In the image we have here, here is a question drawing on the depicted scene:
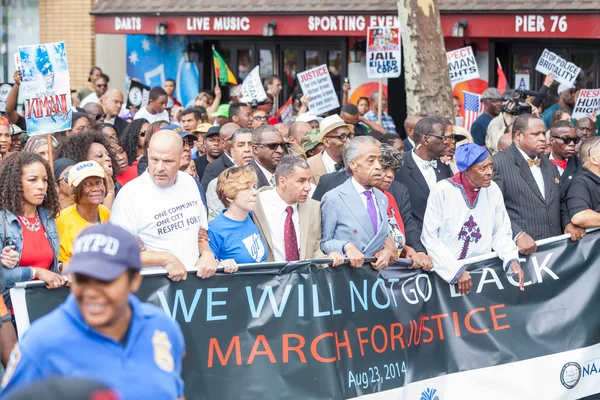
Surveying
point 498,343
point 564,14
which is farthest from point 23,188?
point 564,14

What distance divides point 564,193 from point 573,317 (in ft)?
3.50

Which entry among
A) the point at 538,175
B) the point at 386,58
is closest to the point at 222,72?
the point at 386,58

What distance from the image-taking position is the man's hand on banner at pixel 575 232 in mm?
7555

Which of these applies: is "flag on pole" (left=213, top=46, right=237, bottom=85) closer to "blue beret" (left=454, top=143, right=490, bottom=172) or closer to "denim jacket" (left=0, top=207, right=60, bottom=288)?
"blue beret" (left=454, top=143, right=490, bottom=172)

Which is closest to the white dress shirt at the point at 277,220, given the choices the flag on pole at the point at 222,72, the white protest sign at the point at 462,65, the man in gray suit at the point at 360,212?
the man in gray suit at the point at 360,212

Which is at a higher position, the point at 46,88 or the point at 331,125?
the point at 46,88

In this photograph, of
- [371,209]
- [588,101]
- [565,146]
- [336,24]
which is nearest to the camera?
[371,209]

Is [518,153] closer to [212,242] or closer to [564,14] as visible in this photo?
[212,242]

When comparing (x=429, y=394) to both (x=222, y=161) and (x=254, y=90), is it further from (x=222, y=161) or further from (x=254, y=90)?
(x=254, y=90)

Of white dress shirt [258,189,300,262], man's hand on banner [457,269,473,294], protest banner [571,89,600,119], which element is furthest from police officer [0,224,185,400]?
protest banner [571,89,600,119]

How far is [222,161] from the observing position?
29.8 ft

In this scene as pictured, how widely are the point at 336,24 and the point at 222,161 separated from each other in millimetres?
8056

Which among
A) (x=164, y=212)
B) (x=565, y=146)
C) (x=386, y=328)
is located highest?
(x=565, y=146)

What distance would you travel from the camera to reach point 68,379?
2.50 m
